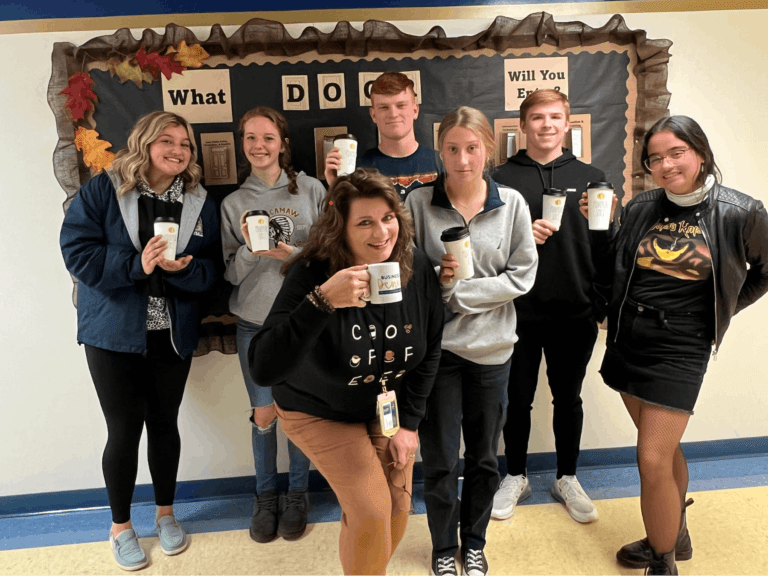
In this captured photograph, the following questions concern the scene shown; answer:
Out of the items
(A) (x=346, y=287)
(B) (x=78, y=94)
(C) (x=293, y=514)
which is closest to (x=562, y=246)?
(A) (x=346, y=287)

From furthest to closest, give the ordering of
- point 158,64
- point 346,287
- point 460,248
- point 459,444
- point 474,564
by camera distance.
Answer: point 158,64 < point 474,564 < point 459,444 < point 460,248 < point 346,287

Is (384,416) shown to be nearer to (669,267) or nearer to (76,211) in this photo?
(669,267)

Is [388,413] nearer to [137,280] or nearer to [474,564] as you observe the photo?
[474,564]

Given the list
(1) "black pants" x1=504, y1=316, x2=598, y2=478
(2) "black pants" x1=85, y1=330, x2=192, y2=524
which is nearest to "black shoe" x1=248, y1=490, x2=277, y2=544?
(2) "black pants" x1=85, y1=330, x2=192, y2=524

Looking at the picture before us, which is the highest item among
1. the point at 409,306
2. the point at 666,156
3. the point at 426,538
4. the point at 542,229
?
the point at 666,156

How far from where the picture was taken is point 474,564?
217 centimetres

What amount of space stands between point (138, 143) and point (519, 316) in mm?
1694

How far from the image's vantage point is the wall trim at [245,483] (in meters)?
2.80

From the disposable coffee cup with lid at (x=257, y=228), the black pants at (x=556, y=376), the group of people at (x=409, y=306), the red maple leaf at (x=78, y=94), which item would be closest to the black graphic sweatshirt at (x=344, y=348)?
the group of people at (x=409, y=306)

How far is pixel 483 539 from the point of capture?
7.23ft

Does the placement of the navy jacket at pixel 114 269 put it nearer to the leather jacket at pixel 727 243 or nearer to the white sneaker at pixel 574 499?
the leather jacket at pixel 727 243

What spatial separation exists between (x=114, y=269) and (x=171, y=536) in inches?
46.3

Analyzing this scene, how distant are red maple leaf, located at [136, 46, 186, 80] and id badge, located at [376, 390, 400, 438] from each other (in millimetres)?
1765

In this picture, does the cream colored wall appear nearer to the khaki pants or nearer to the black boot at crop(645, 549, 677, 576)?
the black boot at crop(645, 549, 677, 576)
